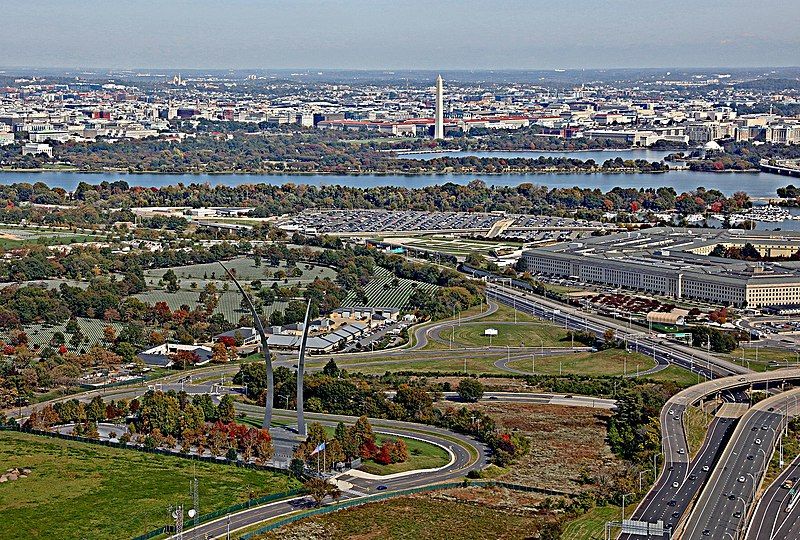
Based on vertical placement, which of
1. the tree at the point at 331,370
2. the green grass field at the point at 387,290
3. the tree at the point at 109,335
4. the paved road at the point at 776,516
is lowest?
the green grass field at the point at 387,290

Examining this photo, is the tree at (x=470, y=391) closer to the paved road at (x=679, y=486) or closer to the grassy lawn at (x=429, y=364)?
the grassy lawn at (x=429, y=364)

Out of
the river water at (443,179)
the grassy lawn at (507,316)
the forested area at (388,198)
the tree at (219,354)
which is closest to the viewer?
the tree at (219,354)

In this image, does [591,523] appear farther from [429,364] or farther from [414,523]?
[429,364]

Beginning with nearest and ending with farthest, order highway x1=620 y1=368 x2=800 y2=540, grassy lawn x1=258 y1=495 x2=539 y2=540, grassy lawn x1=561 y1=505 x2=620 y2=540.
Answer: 1. grassy lawn x1=561 y1=505 x2=620 y2=540
2. grassy lawn x1=258 y1=495 x2=539 y2=540
3. highway x1=620 y1=368 x2=800 y2=540

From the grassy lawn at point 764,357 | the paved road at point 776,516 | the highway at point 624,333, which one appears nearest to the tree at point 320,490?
the paved road at point 776,516

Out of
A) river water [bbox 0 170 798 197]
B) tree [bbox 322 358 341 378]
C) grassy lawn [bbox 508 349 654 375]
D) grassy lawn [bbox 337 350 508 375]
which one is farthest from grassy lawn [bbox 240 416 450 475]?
river water [bbox 0 170 798 197]

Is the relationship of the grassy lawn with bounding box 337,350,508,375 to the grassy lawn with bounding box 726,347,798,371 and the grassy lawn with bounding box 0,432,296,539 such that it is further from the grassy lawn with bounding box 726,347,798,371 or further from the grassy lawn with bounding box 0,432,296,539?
the grassy lawn with bounding box 0,432,296,539
